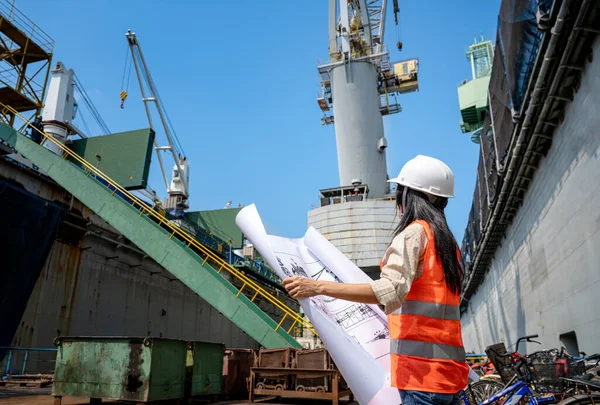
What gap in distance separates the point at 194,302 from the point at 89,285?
8518 millimetres

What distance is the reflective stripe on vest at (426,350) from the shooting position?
6.54 feet

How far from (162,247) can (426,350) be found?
11.6 metres

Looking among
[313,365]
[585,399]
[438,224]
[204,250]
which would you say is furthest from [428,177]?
[204,250]

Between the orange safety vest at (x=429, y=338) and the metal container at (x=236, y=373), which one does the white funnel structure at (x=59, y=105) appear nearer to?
the metal container at (x=236, y=373)

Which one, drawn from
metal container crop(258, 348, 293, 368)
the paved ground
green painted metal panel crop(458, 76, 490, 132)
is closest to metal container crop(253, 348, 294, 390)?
metal container crop(258, 348, 293, 368)

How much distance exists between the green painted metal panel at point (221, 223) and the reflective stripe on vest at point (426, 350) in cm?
3269

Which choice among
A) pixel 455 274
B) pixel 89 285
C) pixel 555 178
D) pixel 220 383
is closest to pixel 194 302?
pixel 89 285

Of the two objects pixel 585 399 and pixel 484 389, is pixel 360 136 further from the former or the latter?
pixel 585 399

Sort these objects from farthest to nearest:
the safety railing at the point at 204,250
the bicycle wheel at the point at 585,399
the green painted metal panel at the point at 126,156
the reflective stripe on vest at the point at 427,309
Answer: the green painted metal panel at the point at 126,156 → the safety railing at the point at 204,250 → the bicycle wheel at the point at 585,399 → the reflective stripe on vest at the point at 427,309

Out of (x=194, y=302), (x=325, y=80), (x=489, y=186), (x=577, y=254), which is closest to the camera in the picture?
(x=577, y=254)

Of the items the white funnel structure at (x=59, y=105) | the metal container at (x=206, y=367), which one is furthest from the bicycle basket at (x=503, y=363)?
the white funnel structure at (x=59, y=105)

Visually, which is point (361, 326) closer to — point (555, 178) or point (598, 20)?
point (598, 20)

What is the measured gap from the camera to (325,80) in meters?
39.2

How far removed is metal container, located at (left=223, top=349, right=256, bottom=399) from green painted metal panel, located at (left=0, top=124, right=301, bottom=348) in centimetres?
57
